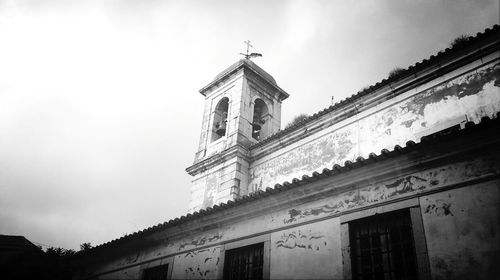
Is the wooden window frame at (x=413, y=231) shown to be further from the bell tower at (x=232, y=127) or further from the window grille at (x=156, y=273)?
the bell tower at (x=232, y=127)

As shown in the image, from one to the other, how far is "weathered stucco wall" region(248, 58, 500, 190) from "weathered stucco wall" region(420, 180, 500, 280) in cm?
344

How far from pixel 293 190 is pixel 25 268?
24.7 feet

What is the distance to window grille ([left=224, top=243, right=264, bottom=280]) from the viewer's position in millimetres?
7469

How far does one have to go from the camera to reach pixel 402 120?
9.68 metres

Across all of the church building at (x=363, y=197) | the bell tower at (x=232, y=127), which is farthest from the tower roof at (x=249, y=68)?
the church building at (x=363, y=197)

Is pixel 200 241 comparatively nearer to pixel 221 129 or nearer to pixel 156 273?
pixel 156 273

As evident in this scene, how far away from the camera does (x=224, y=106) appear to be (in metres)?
16.3

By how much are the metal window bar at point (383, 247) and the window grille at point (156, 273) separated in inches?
187

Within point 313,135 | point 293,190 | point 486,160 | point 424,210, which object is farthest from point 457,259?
point 313,135

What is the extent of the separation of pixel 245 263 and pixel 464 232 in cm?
393

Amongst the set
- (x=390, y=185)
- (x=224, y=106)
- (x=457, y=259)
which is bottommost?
(x=457, y=259)

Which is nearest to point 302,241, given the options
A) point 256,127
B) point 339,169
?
point 339,169

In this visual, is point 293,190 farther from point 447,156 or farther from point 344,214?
point 447,156

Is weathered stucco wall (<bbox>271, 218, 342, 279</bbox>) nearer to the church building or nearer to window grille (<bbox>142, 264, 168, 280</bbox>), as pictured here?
the church building
